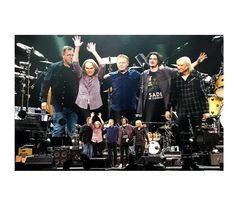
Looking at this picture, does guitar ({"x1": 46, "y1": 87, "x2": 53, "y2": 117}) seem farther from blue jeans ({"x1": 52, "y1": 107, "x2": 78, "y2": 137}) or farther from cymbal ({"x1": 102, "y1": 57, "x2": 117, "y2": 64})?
cymbal ({"x1": 102, "y1": 57, "x2": 117, "y2": 64})

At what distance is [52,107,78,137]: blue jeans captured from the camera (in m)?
3.74

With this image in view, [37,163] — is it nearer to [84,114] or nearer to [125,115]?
[84,114]

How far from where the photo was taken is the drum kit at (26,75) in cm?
371

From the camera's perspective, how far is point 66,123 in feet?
12.3

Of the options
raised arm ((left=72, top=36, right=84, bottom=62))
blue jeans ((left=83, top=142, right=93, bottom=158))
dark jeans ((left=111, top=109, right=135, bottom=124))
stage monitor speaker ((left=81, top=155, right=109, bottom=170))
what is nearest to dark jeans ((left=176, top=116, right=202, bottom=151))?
dark jeans ((left=111, top=109, right=135, bottom=124))

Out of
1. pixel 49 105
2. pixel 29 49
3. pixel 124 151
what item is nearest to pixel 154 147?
pixel 124 151

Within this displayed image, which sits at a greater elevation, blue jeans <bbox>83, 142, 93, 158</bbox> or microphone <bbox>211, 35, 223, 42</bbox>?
microphone <bbox>211, 35, 223, 42</bbox>

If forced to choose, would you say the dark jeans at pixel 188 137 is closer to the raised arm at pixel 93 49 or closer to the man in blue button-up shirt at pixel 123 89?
the man in blue button-up shirt at pixel 123 89

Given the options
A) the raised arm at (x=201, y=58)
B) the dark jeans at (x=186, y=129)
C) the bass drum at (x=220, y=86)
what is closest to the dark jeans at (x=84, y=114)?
the dark jeans at (x=186, y=129)

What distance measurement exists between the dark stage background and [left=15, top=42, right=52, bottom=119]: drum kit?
0.10 feet

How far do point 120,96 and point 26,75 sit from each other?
0.96m

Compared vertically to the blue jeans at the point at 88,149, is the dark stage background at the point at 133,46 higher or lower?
higher
